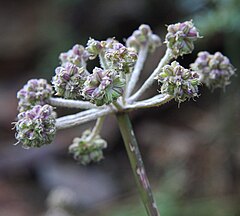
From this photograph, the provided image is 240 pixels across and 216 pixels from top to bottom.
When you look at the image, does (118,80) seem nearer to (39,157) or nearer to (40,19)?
(39,157)

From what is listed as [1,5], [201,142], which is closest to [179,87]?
[201,142]

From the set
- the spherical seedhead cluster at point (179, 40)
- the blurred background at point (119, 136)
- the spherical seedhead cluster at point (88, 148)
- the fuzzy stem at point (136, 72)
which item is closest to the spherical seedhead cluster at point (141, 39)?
the fuzzy stem at point (136, 72)

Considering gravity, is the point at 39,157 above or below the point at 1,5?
below

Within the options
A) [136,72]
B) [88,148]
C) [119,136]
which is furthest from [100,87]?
[119,136]

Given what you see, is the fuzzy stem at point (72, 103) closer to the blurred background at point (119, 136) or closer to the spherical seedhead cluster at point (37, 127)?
the spherical seedhead cluster at point (37, 127)

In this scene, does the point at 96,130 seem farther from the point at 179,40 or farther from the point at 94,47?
the point at 179,40

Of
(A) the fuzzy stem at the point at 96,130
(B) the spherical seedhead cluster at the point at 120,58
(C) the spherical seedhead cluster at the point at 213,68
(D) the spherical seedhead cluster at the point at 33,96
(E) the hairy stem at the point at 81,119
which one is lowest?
(E) the hairy stem at the point at 81,119
